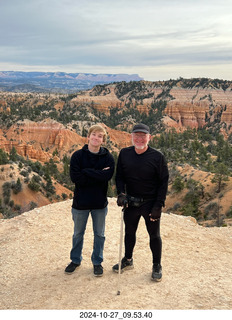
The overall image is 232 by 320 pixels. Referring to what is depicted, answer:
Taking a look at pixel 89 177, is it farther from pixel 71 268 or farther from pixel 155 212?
pixel 71 268

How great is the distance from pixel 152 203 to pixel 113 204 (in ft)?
20.6

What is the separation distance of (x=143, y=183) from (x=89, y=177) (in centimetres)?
100

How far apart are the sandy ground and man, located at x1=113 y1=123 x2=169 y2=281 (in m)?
0.58

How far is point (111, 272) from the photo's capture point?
6.00 metres

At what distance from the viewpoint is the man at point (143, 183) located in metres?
5.13

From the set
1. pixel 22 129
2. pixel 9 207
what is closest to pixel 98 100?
pixel 22 129

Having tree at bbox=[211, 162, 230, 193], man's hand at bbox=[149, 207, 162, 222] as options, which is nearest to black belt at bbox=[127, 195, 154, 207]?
man's hand at bbox=[149, 207, 162, 222]

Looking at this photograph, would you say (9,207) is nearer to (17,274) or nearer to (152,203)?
(17,274)

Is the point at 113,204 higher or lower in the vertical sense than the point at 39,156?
higher

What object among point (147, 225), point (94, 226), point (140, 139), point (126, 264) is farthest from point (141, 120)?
point (140, 139)

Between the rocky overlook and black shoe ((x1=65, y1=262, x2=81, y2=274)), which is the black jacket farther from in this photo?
the rocky overlook

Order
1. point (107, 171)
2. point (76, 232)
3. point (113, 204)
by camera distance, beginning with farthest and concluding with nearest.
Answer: point (113, 204) → point (76, 232) → point (107, 171)

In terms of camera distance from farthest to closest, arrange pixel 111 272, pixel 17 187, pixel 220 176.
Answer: pixel 17 187, pixel 220 176, pixel 111 272

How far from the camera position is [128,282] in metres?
5.53
